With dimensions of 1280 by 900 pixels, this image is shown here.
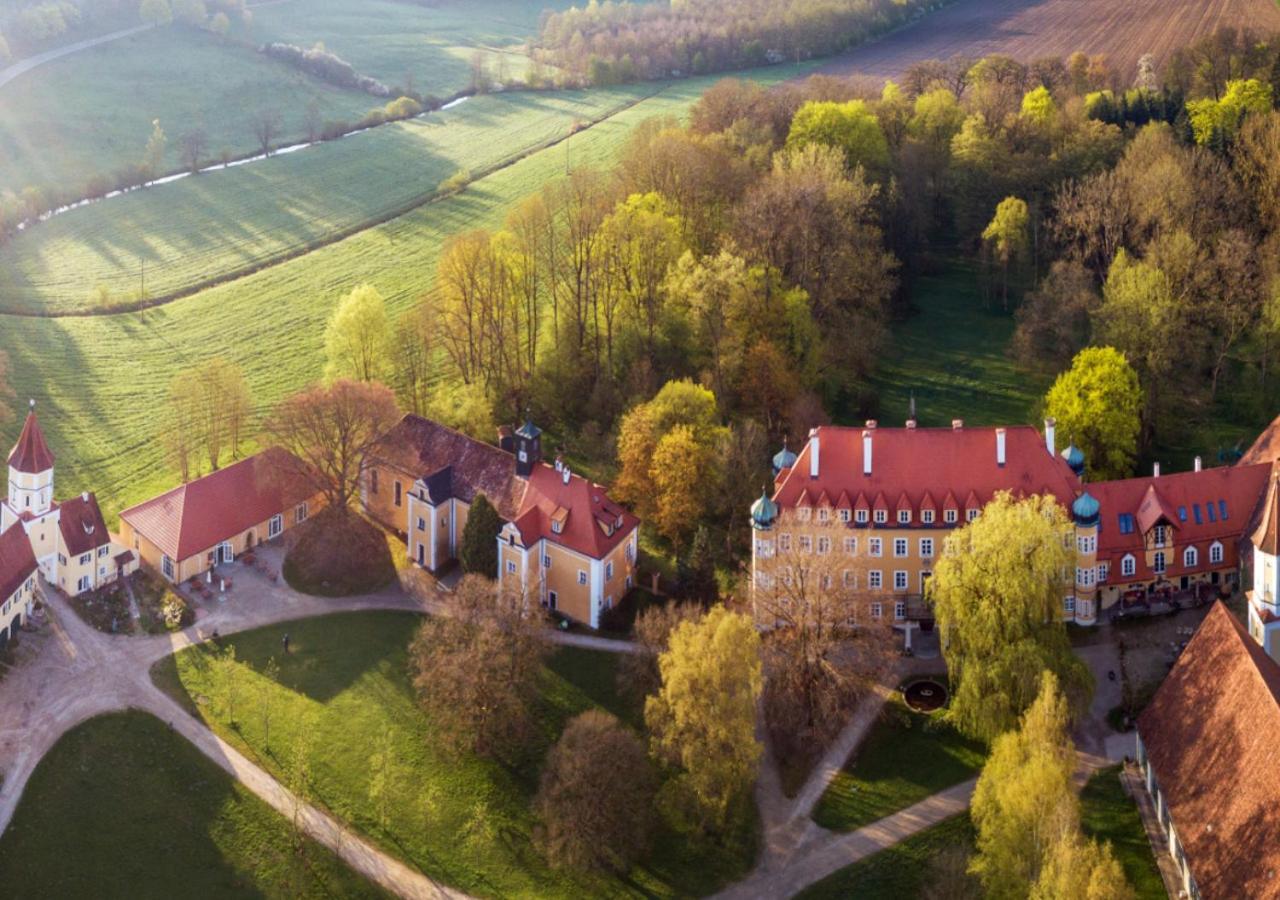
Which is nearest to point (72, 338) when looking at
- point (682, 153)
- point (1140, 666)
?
point (682, 153)

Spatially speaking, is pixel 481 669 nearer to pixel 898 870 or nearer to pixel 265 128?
pixel 898 870

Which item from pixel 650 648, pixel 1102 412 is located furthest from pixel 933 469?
pixel 650 648

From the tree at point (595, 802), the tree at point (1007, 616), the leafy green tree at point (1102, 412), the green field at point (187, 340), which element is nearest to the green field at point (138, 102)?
the green field at point (187, 340)

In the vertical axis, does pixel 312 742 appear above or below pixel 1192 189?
below

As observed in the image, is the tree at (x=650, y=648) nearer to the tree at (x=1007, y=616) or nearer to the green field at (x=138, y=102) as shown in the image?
the tree at (x=1007, y=616)

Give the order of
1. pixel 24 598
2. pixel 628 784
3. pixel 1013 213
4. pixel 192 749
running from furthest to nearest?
pixel 1013 213 → pixel 24 598 → pixel 192 749 → pixel 628 784

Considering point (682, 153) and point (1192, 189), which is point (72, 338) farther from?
point (1192, 189)

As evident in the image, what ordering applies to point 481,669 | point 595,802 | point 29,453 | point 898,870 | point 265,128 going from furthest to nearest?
point 265,128, point 29,453, point 481,669, point 595,802, point 898,870
